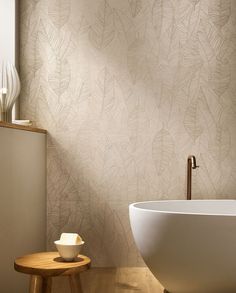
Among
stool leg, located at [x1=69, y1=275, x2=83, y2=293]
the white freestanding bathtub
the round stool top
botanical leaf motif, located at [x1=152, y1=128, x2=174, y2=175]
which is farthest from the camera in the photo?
botanical leaf motif, located at [x1=152, y1=128, x2=174, y2=175]

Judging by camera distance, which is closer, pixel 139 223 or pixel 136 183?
pixel 139 223

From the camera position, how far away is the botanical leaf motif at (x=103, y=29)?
11.4ft

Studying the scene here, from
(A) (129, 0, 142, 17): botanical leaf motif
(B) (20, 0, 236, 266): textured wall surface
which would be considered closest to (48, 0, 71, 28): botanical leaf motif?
(B) (20, 0, 236, 266): textured wall surface

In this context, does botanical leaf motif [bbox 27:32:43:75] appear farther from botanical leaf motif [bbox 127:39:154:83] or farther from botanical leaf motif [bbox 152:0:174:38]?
botanical leaf motif [bbox 152:0:174:38]

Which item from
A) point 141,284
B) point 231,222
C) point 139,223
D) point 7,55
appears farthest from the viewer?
point 7,55

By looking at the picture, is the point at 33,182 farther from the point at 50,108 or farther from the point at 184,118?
the point at 184,118

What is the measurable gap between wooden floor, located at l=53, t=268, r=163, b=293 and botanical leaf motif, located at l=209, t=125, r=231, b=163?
0.95 metres

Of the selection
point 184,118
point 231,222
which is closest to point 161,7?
point 184,118

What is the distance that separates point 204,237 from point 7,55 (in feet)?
6.23

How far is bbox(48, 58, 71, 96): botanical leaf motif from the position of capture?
11.4ft

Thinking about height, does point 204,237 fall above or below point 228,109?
below

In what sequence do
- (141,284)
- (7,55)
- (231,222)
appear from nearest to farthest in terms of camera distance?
(231,222) < (141,284) < (7,55)

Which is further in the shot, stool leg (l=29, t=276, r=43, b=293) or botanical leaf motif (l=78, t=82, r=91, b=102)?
botanical leaf motif (l=78, t=82, r=91, b=102)

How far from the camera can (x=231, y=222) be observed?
229cm
